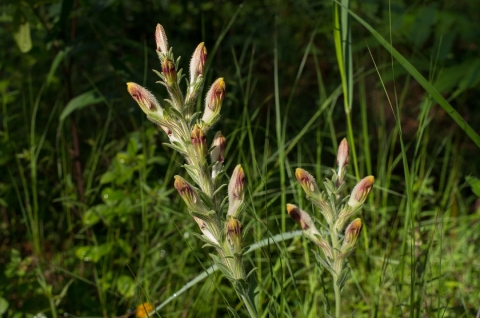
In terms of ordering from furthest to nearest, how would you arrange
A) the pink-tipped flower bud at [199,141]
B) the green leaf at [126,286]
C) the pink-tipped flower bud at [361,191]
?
the green leaf at [126,286] → the pink-tipped flower bud at [361,191] → the pink-tipped flower bud at [199,141]

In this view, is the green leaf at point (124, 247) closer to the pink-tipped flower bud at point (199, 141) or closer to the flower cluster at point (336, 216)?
the flower cluster at point (336, 216)

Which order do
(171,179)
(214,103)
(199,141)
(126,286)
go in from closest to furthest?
→ 1. (199,141)
2. (214,103)
3. (126,286)
4. (171,179)

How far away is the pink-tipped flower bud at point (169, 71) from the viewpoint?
41.4 inches

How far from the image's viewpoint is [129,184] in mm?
2396

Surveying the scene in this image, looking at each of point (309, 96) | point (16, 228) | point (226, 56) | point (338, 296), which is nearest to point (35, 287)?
point (16, 228)

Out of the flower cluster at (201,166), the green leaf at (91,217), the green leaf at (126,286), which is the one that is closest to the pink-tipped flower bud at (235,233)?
the flower cluster at (201,166)

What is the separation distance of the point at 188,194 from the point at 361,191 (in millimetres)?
347

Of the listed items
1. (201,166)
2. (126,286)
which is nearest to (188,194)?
(201,166)

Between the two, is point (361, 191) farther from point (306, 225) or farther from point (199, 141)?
point (199, 141)

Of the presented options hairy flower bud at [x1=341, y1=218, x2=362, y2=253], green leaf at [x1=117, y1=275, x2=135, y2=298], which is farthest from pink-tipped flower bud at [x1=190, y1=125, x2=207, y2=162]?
green leaf at [x1=117, y1=275, x2=135, y2=298]

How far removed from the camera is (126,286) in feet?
7.25

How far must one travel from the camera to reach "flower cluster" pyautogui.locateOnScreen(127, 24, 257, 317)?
107cm

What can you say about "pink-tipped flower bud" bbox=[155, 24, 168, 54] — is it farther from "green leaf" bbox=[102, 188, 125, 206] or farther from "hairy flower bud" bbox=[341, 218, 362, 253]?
"green leaf" bbox=[102, 188, 125, 206]

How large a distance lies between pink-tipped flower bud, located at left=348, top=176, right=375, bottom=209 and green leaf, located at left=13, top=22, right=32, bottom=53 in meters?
1.68
